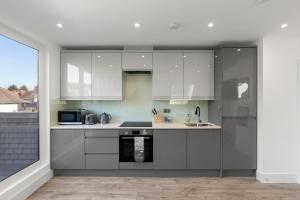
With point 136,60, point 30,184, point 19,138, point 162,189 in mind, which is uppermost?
point 136,60

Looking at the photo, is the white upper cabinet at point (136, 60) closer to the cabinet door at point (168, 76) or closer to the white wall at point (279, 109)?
the cabinet door at point (168, 76)

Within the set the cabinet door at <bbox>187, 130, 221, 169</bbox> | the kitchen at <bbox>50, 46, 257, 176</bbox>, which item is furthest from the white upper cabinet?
the cabinet door at <bbox>187, 130, 221, 169</bbox>

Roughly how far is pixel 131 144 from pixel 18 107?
1.85m

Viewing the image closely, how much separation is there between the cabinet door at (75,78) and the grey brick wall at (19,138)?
0.71 metres

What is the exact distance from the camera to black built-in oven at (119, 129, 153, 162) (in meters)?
3.44

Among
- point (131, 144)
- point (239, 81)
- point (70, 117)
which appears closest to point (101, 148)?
point (131, 144)

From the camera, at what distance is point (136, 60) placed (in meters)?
3.69

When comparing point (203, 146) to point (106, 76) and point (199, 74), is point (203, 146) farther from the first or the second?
point (106, 76)

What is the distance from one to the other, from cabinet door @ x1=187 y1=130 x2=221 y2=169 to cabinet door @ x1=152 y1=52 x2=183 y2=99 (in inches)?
30.9

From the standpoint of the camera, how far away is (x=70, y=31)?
9.61 feet

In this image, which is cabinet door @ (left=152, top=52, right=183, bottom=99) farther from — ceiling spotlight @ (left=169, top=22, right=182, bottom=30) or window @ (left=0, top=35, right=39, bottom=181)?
window @ (left=0, top=35, right=39, bottom=181)

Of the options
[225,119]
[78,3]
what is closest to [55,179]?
[78,3]

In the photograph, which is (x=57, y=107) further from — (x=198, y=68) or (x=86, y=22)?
(x=198, y=68)

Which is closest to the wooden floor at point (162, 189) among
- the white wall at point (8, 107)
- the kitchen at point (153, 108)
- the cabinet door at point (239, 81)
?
the kitchen at point (153, 108)
